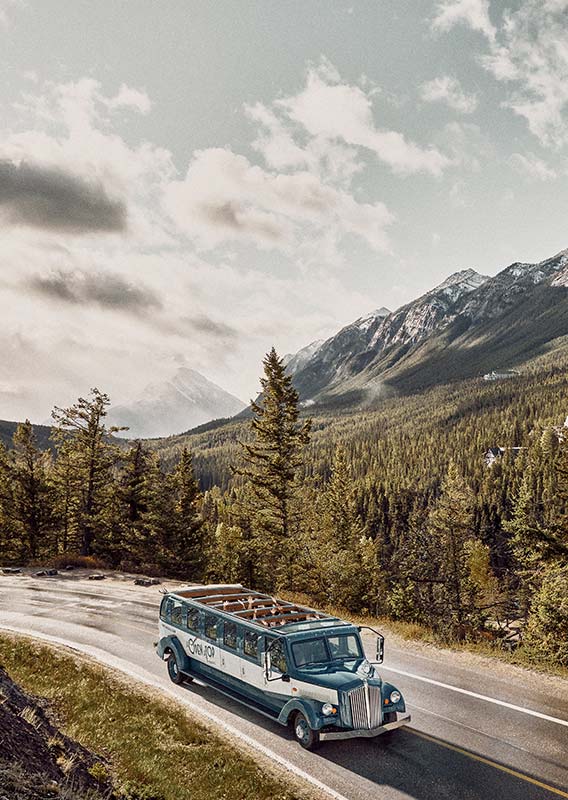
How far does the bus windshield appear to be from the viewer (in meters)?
12.5

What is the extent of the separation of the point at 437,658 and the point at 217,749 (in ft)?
28.8

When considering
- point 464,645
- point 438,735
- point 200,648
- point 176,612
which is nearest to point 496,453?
point 464,645

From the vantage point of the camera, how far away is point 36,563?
41.9 meters

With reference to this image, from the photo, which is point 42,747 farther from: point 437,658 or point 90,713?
point 437,658

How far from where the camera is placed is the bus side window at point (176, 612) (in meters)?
16.1

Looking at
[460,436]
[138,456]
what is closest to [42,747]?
[138,456]

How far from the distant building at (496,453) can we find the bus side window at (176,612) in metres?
157

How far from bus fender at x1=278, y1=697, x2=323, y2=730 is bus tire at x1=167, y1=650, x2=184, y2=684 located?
475 cm

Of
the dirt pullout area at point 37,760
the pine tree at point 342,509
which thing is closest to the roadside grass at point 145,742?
the dirt pullout area at point 37,760

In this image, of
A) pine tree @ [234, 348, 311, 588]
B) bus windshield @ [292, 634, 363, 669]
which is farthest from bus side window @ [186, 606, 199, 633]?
pine tree @ [234, 348, 311, 588]

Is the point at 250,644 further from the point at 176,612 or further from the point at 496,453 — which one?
the point at 496,453

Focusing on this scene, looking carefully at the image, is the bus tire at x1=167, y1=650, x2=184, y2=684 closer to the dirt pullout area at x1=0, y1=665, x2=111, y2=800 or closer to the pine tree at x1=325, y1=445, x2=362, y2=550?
the dirt pullout area at x1=0, y1=665, x2=111, y2=800

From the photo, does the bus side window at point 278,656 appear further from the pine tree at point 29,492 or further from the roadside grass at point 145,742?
the pine tree at point 29,492

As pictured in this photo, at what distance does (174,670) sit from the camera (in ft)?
51.7
